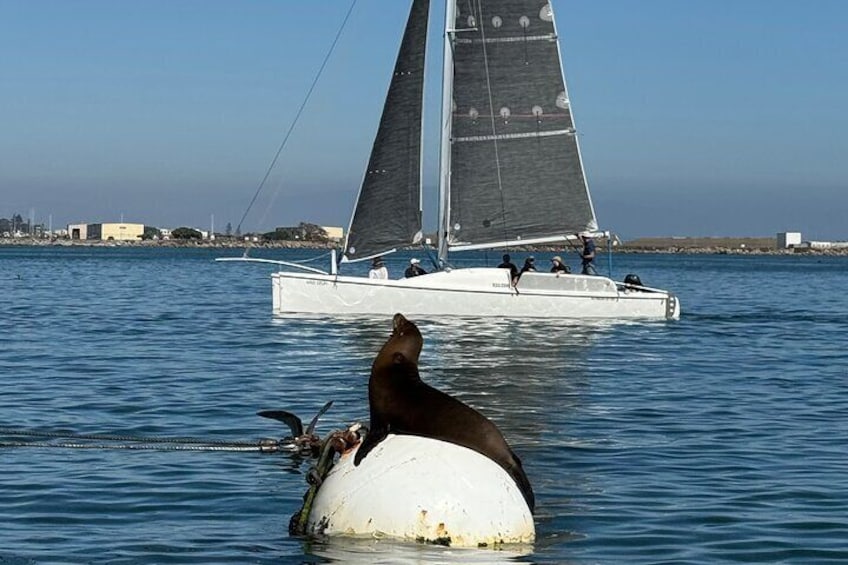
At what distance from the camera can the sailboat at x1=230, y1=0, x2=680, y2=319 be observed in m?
43.8

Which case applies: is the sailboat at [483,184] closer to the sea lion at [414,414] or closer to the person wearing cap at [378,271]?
the person wearing cap at [378,271]

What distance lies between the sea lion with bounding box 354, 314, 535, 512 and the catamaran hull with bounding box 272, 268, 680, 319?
31.0 metres

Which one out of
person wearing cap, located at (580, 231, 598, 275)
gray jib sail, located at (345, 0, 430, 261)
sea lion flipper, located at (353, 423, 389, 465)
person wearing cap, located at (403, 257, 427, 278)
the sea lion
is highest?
gray jib sail, located at (345, 0, 430, 261)

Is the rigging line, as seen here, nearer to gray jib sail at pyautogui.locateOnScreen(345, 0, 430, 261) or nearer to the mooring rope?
gray jib sail at pyautogui.locateOnScreen(345, 0, 430, 261)

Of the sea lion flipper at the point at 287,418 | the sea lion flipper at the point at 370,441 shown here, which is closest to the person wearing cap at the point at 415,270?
the sea lion flipper at the point at 287,418

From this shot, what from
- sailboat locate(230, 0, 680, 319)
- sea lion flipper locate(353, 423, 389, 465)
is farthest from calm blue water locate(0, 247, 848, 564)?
sailboat locate(230, 0, 680, 319)

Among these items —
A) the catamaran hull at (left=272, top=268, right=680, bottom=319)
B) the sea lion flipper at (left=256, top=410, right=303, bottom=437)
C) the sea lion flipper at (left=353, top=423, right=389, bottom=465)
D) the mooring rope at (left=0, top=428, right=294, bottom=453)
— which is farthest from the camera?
the catamaran hull at (left=272, top=268, right=680, bottom=319)

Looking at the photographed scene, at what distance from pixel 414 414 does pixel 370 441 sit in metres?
0.40

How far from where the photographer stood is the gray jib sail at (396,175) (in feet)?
148

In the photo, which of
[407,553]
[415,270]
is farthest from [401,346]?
[415,270]

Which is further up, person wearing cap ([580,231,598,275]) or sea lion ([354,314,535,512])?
person wearing cap ([580,231,598,275])

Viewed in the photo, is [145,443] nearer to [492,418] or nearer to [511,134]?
[492,418]

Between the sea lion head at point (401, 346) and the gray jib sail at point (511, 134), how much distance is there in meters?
34.3

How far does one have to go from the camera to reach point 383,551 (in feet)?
36.7
